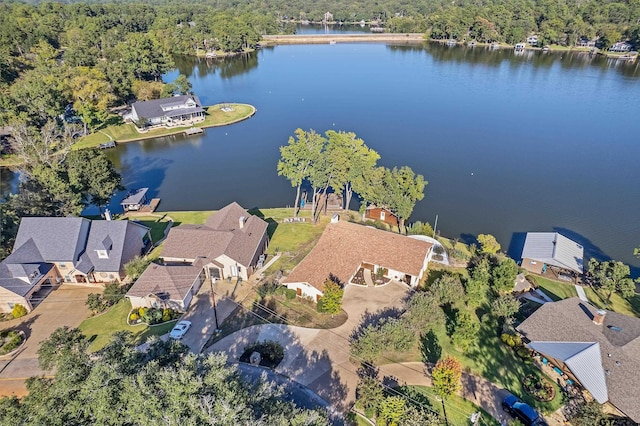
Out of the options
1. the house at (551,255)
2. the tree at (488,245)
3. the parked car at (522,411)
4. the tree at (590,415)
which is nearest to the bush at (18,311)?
the parked car at (522,411)

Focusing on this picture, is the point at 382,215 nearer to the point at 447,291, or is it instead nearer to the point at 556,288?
the point at 447,291

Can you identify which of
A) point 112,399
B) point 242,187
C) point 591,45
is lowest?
point 242,187

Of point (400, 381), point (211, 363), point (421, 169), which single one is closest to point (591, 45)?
point (421, 169)

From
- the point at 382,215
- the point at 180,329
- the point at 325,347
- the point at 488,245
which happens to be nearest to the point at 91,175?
the point at 180,329

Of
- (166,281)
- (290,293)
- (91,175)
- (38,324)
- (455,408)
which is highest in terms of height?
(91,175)

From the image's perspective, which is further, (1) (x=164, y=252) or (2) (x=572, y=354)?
(1) (x=164, y=252)

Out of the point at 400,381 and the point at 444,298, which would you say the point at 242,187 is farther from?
the point at 400,381

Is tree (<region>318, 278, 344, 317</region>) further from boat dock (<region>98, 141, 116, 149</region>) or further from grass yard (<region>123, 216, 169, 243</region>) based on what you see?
boat dock (<region>98, 141, 116, 149</region>)
